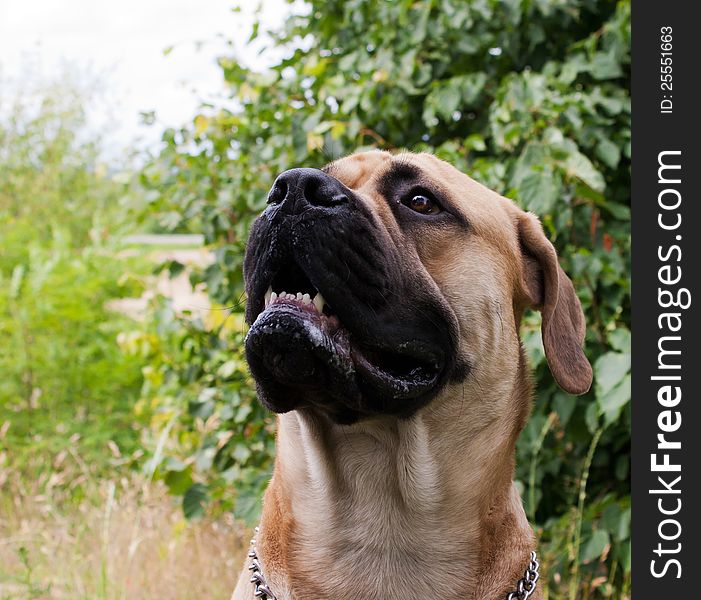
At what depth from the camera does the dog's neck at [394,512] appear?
238cm

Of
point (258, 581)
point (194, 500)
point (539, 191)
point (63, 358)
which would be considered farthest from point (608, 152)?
point (63, 358)

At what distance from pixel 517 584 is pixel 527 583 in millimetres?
30

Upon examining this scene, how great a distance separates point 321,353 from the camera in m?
2.05

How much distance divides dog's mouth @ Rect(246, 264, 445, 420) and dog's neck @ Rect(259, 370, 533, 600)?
0.23 m

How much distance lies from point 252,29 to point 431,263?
262cm

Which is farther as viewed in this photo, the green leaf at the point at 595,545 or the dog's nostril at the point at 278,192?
the green leaf at the point at 595,545

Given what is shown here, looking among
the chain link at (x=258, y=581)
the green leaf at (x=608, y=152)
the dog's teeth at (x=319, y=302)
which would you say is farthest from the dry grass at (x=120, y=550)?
the green leaf at (x=608, y=152)

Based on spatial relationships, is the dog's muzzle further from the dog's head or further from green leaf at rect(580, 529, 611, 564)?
green leaf at rect(580, 529, 611, 564)

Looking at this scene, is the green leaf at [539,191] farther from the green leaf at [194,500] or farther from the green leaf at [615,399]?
the green leaf at [194,500]

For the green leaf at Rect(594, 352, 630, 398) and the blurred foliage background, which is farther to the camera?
the blurred foliage background

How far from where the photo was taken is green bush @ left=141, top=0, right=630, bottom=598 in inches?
143

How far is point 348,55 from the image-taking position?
14.3ft

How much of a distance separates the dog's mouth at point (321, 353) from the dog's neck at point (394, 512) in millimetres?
227

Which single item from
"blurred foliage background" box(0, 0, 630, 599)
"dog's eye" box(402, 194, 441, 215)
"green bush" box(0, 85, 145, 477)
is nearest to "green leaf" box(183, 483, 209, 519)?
"blurred foliage background" box(0, 0, 630, 599)
